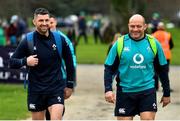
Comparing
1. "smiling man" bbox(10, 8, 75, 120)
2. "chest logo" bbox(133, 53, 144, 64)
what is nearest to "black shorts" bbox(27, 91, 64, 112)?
"smiling man" bbox(10, 8, 75, 120)

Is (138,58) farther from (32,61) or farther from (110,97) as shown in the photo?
(32,61)

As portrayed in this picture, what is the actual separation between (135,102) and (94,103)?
20.6 ft

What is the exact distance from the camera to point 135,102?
26.3 feet

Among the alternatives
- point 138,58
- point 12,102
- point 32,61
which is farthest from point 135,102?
point 12,102

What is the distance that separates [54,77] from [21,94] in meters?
7.61

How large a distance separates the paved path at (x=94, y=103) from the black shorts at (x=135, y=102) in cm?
391

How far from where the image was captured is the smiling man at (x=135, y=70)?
7.89 m

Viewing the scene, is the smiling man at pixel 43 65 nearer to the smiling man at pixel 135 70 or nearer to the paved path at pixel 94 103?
the smiling man at pixel 135 70

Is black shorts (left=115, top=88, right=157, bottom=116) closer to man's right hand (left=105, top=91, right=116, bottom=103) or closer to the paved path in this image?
man's right hand (left=105, top=91, right=116, bottom=103)

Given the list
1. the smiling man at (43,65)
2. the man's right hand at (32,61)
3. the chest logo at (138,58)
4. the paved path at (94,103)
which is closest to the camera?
the chest logo at (138,58)

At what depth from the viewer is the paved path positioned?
12305 mm

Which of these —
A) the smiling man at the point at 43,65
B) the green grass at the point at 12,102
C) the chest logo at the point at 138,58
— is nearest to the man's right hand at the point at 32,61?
the smiling man at the point at 43,65

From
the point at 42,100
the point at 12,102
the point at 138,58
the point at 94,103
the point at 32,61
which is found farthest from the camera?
the point at 94,103

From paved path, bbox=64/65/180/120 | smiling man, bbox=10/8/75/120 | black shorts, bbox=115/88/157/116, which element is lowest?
paved path, bbox=64/65/180/120
